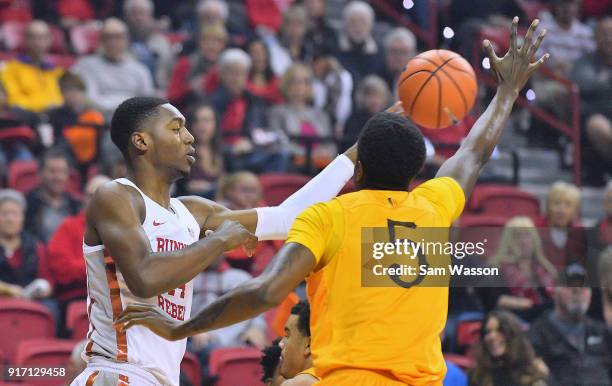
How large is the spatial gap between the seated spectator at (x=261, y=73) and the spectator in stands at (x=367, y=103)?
2.40ft

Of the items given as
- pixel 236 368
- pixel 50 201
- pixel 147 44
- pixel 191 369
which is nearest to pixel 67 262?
pixel 50 201

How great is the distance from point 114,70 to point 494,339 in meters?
4.81

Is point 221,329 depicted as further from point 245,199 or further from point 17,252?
point 17,252

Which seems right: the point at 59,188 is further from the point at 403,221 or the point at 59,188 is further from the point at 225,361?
the point at 403,221

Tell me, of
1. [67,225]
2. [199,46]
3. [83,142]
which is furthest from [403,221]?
[199,46]

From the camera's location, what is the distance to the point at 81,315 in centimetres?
815

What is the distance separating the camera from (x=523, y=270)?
30.6 ft

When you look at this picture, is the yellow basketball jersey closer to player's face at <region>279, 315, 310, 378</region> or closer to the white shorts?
the white shorts

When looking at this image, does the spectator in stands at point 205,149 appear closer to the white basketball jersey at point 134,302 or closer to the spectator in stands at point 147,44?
the spectator in stands at point 147,44

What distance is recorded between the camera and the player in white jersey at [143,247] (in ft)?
15.2

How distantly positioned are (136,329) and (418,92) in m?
1.90

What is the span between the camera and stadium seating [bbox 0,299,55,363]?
8125 millimetres

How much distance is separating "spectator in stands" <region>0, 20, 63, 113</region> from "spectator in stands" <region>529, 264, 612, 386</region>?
16.1 ft

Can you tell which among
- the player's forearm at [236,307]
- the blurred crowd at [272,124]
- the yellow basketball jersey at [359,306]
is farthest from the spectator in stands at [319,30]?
the player's forearm at [236,307]
